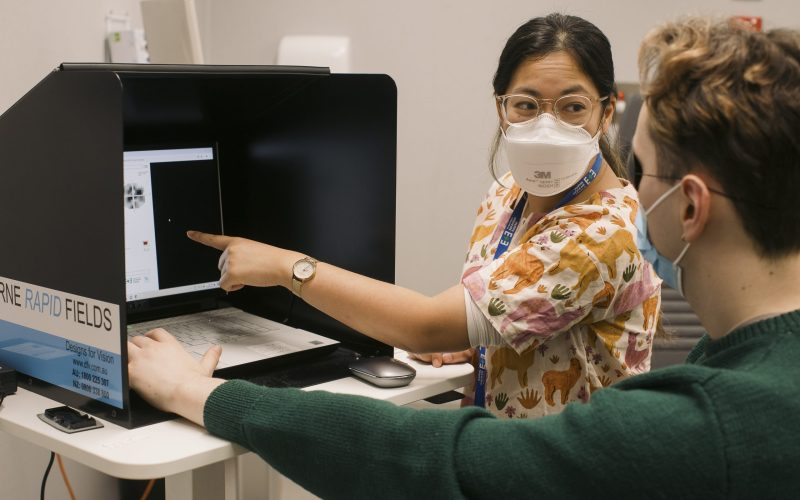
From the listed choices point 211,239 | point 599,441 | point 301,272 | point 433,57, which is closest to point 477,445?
point 599,441

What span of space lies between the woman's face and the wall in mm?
1506

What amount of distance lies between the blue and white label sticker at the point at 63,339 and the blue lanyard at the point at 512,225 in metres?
→ 0.59

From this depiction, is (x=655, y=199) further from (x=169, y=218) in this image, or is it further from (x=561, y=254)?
(x=169, y=218)

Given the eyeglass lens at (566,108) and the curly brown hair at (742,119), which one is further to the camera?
the eyeglass lens at (566,108)

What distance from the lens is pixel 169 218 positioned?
158cm

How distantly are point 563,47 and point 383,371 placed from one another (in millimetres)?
587

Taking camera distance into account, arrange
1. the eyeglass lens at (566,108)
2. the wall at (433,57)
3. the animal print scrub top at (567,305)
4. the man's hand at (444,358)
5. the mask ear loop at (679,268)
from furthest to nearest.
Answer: the wall at (433,57) < the man's hand at (444,358) < the eyeglass lens at (566,108) < the animal print scrub top at (567,305) < the mask ear loop at (679,268)

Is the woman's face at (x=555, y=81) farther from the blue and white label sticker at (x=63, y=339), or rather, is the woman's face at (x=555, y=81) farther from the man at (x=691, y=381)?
the blue and white label sticker at (x=63, y=339)

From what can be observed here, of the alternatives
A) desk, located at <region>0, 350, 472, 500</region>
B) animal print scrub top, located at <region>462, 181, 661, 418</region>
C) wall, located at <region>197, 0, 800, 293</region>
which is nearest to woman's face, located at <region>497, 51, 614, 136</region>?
animal print scrub top, located at <region>462, 181, 661, 418</region>

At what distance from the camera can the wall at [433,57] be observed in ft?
9.36

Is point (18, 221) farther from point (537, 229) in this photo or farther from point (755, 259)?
point (755, 259)

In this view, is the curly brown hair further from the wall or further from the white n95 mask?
the wall

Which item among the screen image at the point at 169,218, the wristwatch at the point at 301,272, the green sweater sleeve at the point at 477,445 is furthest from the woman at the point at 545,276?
the green sweater sleeve at the point at 477,445

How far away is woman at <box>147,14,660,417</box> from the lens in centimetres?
129
